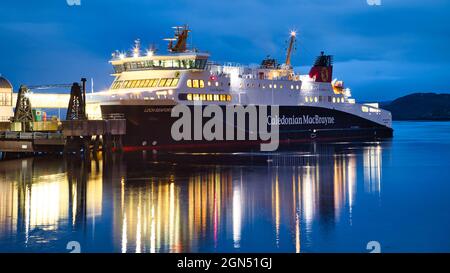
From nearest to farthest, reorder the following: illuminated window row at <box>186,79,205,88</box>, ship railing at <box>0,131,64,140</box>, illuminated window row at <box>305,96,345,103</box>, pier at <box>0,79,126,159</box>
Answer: ship railing at <box>0,131,64,140</box> < pier at <box>0,79,126,159</box> < illuminated window row at <box>186,79,205,88</box> < illuminated window row at <box>305,96,345,103</box>

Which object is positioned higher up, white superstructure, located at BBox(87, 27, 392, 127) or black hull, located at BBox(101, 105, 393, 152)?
white superstructure, located at BBox(87, 27, 392, 127)

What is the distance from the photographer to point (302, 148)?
171 ft

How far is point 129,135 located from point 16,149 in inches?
315

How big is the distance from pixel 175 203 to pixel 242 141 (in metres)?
27.9

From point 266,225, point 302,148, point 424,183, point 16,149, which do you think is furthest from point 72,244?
point 302,148

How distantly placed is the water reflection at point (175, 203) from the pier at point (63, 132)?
98.1 inches

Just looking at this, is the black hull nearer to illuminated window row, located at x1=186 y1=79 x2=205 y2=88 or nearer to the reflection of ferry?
the reflection of ferry

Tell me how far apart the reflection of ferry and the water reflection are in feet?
21.1

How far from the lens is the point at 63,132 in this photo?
133 feet

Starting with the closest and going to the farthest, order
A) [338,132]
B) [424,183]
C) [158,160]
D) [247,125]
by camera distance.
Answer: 1. [424,183]
2. [158,160]
3. [247,125]
4. [338,132]

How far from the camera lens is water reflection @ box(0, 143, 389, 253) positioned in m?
16.9

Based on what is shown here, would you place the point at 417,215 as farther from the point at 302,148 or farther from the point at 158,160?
the point at 302,148

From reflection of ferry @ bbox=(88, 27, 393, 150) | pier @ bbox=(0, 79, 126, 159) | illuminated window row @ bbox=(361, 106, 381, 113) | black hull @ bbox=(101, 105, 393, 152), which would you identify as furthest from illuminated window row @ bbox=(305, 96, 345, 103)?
pier @ bbox=(0, 79, 126, 159)
